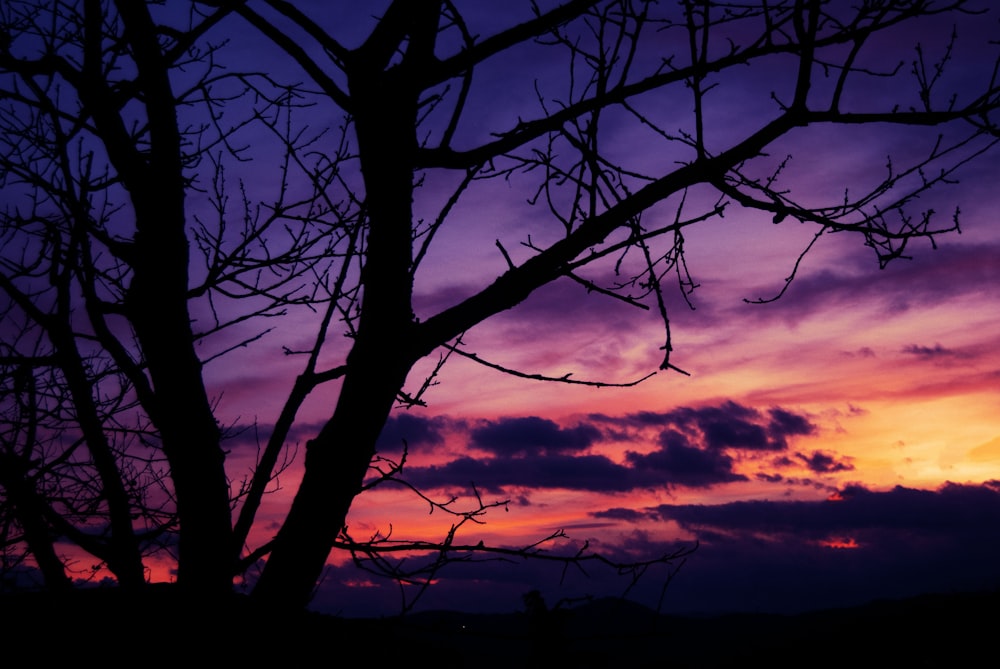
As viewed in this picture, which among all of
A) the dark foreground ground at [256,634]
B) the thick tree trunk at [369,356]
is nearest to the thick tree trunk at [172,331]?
the dark foreground ground at [256,634]

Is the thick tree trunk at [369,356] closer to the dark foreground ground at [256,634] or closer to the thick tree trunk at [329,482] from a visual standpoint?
the thick tree trunk at [329,482]

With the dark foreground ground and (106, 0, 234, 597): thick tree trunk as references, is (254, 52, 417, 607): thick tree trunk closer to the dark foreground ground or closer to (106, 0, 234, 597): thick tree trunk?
the dark foreground ground

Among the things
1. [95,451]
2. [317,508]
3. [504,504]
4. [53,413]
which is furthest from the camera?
[53,413]

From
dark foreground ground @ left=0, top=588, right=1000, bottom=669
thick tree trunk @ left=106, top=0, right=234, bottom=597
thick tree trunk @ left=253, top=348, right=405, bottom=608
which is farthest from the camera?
thick tree trunk @ left=106, top=0, right=234, bottom=597

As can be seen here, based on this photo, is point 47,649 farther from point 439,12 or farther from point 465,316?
point 439,12

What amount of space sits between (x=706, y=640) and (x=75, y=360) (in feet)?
389

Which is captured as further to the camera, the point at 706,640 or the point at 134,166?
the point at 706,640

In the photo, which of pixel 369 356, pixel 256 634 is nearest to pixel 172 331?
pixel 369 356

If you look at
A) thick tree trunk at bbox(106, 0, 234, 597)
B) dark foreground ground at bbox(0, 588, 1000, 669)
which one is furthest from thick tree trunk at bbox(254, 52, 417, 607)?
thick tree trunk at bbox(106, 0, 234, 597)

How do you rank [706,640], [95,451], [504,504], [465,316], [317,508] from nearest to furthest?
[317,508]
[465,316]
[95,451]
[504,504]
[706,640]

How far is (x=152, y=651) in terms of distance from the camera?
2787 millimetres

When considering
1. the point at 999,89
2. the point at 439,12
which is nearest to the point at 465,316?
the point at 439,12

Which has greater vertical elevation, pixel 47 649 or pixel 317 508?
pixel 317 508

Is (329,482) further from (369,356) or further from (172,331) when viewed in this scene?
(172,331)
